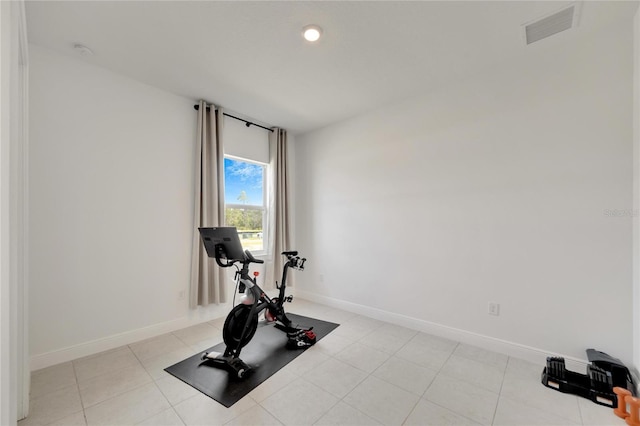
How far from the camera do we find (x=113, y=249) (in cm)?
273

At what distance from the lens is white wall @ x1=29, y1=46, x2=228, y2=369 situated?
2361 mm

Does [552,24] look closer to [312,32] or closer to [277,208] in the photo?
[312,32]

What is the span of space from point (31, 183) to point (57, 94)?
85cm

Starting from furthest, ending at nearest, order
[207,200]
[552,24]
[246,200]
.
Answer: [246,200] → [207,200] → [552,24]

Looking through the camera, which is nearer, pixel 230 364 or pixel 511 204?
pixel 230 364

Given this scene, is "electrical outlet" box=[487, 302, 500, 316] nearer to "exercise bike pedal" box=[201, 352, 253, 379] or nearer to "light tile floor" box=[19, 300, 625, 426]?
"light tile floor" box=[19, 300, 625, 426]

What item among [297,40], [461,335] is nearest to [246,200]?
[297,40]

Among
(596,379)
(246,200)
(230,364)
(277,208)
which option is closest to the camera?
(596,379)

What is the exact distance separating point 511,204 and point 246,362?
Answer: 2.91 meters

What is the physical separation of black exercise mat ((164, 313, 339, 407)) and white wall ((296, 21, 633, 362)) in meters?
1.37

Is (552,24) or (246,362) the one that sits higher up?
(552,24)

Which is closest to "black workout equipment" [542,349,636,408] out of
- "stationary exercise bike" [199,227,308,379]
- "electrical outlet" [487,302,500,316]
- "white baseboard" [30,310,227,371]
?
"electrical outlet" [487,302,500,316]

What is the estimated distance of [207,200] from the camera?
336cm

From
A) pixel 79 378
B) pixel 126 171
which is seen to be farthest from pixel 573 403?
pixel 126 171
